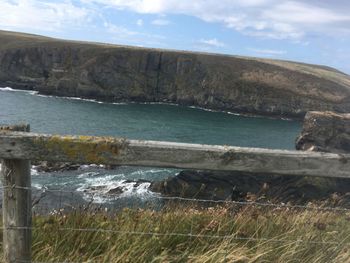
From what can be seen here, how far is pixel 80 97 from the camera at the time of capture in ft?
361

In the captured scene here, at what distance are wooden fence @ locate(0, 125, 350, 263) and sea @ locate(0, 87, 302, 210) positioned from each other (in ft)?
95.4

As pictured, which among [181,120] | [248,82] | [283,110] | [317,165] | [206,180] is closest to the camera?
[317,165]

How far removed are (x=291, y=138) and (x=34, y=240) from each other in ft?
231

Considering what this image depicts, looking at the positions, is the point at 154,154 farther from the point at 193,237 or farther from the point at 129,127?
the point at 129,127

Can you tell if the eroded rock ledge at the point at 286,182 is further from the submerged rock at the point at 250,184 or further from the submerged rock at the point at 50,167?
the submerged rock at the point at 50,167

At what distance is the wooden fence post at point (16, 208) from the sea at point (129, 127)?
2899 centimetres

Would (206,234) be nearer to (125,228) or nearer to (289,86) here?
(125,228)

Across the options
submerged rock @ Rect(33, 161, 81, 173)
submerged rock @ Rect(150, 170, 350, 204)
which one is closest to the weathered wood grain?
submerged rock @ Rect(150, 170, 350, 204)

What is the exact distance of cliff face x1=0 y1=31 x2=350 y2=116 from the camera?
11244 centimetres

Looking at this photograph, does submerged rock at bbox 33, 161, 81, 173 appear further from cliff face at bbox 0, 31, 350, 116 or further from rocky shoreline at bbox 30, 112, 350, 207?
cliff face at bbox 0, 31, 350, 116

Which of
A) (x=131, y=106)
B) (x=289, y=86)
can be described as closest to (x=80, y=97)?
(x=131, y=106)

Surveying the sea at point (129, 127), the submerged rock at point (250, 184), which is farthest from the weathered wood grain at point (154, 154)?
the sea at point (129, 127)

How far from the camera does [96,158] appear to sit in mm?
4223

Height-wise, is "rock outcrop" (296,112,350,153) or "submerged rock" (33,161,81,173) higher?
"rock outcrop" (296,112,350,153)
